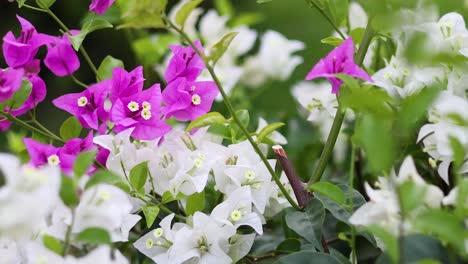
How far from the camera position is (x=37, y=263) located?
514 mm

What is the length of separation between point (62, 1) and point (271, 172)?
6.65 ft

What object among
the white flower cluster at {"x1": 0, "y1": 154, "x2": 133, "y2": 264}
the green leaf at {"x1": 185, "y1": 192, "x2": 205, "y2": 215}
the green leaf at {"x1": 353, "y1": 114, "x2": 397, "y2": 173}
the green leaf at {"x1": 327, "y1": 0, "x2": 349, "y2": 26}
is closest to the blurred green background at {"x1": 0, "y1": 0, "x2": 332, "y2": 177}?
the green leaf at {"x1": 327, "y1": 0, "x2": 349, "y2": 26}

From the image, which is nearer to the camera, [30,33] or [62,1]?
[30,33]

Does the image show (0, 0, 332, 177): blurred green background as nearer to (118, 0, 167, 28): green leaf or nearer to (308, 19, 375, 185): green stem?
(308, 19, 375, 185): green stem

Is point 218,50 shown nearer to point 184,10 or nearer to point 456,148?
point 184,10

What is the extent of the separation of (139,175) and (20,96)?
0.14 metres

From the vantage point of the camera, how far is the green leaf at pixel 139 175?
658 millimetres

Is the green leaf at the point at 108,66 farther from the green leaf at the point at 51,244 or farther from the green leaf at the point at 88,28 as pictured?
the green leaf at the point at 51,244

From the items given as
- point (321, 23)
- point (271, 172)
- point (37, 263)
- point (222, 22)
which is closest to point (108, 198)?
point (37, 263)

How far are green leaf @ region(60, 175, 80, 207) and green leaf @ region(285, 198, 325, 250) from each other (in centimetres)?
23

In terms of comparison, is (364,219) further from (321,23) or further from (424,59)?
(321,23)

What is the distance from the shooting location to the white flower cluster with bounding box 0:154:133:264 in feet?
1.51

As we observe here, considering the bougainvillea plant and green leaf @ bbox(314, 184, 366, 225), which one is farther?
green leaf @ bbox(314, 184, 366, 225)

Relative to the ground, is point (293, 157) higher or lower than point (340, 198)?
lower
